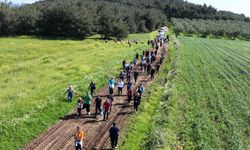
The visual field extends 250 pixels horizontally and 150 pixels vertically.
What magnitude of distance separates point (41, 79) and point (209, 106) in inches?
853

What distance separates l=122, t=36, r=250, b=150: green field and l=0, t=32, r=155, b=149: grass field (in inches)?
302

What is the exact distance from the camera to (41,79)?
5059 cm

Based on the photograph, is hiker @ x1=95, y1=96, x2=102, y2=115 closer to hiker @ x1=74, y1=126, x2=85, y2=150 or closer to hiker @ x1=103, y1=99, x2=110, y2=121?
hiker @ x1=103, y1=99, x2=110, y2=121

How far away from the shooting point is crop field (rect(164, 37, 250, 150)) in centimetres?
3181

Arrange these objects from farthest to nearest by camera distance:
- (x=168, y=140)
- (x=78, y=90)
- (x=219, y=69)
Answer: (x=219, y=69)
(x=78, y=90)
(x=168, y=140)

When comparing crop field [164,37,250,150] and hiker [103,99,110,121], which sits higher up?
hiker [103,99,110,121]

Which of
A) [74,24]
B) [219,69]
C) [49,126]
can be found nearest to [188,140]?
[49,126]

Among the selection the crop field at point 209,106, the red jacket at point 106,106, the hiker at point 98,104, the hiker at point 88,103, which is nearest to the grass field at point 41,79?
the hiker at point 88,103

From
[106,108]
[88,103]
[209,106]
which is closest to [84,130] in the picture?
[106,108]

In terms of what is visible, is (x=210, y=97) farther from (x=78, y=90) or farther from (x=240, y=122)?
(x=78, y=90)

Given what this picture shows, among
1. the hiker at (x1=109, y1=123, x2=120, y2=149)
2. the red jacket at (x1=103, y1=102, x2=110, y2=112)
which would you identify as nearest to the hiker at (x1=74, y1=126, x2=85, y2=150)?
the hiker at (x1=109, y1=123, x2=120, y2=149)

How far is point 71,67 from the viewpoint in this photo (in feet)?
194

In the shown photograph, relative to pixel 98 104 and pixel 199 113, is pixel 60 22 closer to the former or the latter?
pixel 199 113

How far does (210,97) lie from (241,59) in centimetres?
3664
